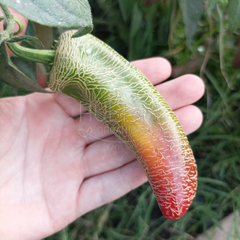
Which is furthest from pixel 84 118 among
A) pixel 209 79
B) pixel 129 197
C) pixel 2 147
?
pixel 209 79

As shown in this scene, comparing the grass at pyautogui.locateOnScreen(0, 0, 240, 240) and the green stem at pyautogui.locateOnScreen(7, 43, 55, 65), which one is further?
the grass at pyautogui.locateOnScreen(0, 0, 240, 240)

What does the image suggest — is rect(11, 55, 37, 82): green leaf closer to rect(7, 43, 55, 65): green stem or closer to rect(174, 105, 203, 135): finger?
rect(7, 43, 55, 65): green stem

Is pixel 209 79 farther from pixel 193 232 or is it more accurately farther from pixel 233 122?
pixel 193 232

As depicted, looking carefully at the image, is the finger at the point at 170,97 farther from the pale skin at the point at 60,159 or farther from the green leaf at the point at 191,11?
the green leaf at the point at 191,11

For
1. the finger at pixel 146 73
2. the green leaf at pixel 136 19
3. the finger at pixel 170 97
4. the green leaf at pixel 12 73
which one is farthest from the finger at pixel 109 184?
the green leaf at pixel 136 19

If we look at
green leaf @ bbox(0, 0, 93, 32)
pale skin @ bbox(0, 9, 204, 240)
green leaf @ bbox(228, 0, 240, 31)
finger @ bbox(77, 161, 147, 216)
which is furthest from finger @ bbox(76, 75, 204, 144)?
green leaf @ bbox(0, 0, 93, 32)

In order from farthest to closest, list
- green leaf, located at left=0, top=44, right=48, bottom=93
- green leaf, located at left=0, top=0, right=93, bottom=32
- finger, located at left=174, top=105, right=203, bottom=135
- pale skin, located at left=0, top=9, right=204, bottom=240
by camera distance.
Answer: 1. finger, located at left=174, top=105, right=203, bottom=135
2. pale skin, located at left=0, top=9, right=204, bottom=240
3. green leaf, located at left=0, top=44, right=48, bottom=93
4. green leaf, located at left=0, top=0, right=93, bottom=32
